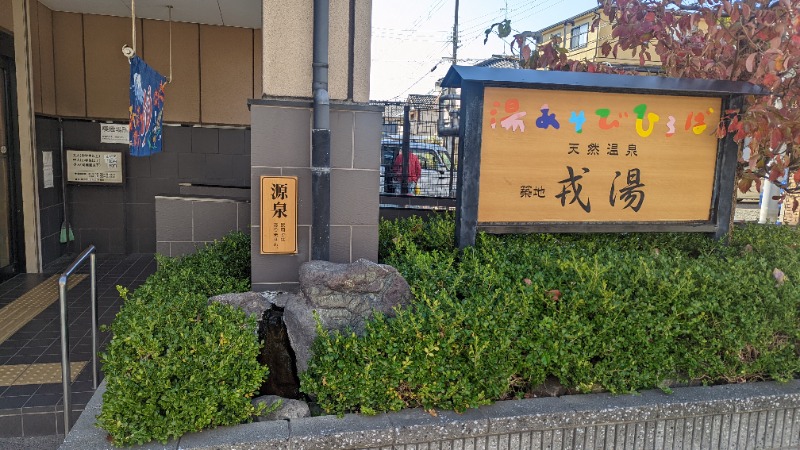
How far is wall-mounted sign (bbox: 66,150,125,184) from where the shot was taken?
7.95 meters

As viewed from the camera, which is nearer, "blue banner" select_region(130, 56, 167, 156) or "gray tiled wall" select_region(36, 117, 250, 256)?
"blue banner" select_region(130, 56, 167, 156)

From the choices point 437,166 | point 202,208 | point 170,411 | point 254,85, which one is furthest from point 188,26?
point 170,411

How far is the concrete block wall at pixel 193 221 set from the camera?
5496mm

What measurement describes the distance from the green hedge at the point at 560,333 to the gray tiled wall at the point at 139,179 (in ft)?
16.4

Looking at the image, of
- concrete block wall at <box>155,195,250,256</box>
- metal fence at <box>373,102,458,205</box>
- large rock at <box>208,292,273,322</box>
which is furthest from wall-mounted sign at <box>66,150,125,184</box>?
large rock at <box>208,292,273,322</box>

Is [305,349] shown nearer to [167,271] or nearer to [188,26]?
[167,271]

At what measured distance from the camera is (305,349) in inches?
143

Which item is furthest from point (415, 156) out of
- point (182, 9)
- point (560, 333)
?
point (560, 333)

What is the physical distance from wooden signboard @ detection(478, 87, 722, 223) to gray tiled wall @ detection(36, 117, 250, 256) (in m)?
4.48

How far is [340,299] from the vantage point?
12.2ft

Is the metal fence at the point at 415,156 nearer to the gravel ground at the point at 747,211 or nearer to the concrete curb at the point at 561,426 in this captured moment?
the concrete curb at the point at 561,426

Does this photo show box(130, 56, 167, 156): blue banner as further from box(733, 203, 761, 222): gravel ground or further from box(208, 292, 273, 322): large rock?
box(733, 203, 761, 222): gravel ground

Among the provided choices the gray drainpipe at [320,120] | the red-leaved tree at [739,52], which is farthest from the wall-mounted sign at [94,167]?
the red-leaved tree at [739,52]

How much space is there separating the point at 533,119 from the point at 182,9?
209 inches
